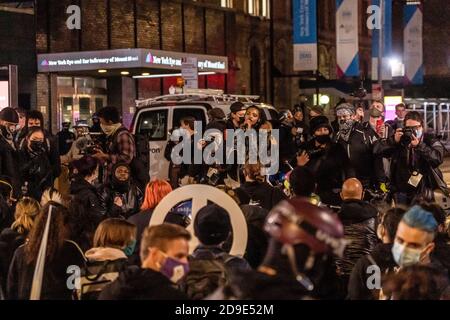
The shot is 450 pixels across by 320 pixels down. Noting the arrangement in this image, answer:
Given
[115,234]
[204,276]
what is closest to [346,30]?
[115,234]

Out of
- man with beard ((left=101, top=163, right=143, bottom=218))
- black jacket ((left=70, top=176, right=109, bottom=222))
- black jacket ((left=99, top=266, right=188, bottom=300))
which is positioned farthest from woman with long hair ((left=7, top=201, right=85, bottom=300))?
man with beard ((left=101, top=163, right=143, bottom=218))

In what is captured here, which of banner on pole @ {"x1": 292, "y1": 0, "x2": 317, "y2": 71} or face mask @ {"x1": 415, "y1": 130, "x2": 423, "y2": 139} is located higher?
banner on pole @ {"x1": 292, "y1": 0, "x2": 317, "y2": 71}

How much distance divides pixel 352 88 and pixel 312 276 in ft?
109

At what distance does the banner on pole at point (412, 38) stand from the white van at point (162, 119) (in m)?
23.5

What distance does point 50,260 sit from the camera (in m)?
5.90

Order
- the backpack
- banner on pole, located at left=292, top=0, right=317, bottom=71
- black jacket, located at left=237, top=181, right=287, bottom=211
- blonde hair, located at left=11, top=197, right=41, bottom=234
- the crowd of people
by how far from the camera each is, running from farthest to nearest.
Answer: banner on pole, located at left=292, top=0, right=317, bottom=71 < black jacket, located at left=237, top=181, right=287, bottom=211 < blonde hair, located at left=11, top=197, right=41, bottom=234 < the backpack < the crowd of people

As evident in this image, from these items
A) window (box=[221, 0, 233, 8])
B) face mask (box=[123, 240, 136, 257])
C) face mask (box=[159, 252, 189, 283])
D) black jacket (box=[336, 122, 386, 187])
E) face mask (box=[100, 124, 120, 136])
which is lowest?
face mask (box=[123, 240, 136, 257])

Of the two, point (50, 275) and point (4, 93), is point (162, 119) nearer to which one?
point (4, 93)

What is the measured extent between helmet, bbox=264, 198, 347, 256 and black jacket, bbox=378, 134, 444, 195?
24.7ft

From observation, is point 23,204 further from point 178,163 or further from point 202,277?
point 178,163

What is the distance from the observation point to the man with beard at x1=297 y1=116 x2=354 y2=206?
32.7 ft

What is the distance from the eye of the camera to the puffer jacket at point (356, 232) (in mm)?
7270

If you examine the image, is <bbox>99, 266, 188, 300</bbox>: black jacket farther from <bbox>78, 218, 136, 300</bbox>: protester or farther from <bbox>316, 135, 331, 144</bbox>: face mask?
<bbox>316, 135, 331, 144</bbox>: face mask
